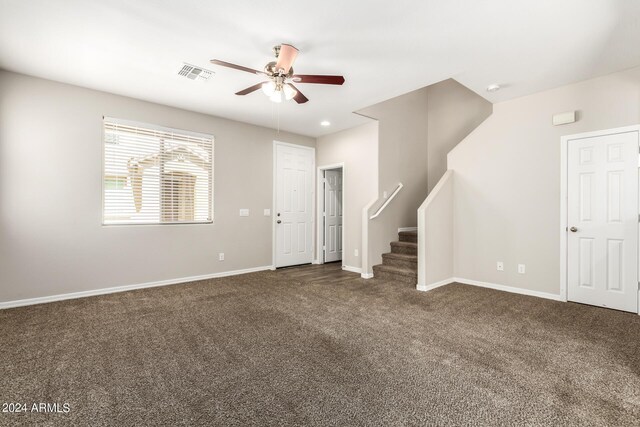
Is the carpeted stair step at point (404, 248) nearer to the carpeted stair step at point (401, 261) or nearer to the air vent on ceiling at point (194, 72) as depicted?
the carpeted stair step at point (401, 261)

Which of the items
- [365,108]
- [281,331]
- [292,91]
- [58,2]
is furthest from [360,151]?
[58,2]

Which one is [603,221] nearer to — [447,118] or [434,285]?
[434,285]

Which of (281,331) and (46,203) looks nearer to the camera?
(281,331)

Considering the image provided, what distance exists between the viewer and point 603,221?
3453 millimetres

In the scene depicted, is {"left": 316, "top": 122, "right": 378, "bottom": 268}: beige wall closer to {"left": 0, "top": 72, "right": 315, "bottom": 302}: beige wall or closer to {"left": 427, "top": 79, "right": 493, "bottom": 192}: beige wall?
{"left": 427, "top": 79, "right": 493, "bottom": 192}: beige wall

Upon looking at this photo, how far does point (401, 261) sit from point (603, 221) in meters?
2.55

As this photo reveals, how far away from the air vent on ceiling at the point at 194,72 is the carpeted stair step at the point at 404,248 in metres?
3.92

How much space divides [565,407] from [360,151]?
442 centimetres

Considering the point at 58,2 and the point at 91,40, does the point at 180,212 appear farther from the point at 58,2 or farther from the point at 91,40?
the point at 58,2

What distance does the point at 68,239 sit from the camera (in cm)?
371

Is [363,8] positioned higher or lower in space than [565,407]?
higher

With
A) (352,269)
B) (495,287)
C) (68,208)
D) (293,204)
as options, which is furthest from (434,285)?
(68,208)

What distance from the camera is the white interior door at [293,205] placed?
5.77 metres

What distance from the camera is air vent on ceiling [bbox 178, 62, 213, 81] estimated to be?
3.23 metres
